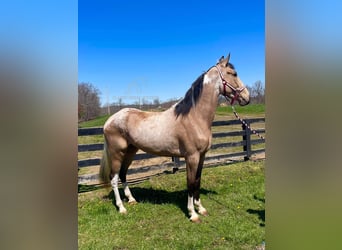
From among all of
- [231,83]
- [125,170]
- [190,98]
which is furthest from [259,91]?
[125,170]

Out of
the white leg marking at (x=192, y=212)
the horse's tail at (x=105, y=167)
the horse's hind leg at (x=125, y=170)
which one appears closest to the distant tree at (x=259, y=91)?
the white leg marking at (x=192, y=212)

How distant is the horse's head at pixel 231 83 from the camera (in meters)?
2.30

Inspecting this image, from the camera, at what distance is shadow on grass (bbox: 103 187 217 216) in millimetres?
2799

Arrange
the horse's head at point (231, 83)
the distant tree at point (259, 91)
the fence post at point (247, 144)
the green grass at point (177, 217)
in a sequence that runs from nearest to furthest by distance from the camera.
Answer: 1. the distant tree at point (259, 91)
2. the green grass at point (177, 217)
3. the horse's head at point (231, 83)
4. the fence post at point (247, 144)

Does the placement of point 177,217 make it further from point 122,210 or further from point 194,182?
point 122,210

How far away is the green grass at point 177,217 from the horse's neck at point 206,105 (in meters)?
0.86

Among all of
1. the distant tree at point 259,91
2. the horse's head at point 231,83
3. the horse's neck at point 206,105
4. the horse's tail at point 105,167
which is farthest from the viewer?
the horse's tail at point 105,167

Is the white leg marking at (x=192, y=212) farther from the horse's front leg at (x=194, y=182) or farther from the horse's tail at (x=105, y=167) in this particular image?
the horse's tail at (x=105, y=167)

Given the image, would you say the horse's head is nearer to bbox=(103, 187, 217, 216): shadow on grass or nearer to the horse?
the horse

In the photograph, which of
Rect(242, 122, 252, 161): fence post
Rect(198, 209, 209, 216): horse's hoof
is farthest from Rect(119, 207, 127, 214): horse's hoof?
Rect(242, 122, 252, 161): fence post

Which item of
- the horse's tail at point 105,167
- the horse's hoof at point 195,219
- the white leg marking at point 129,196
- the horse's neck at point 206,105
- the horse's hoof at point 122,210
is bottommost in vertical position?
the horse's hoof at point 195,219

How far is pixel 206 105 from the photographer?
2453 mm

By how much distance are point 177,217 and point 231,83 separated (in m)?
1.34
